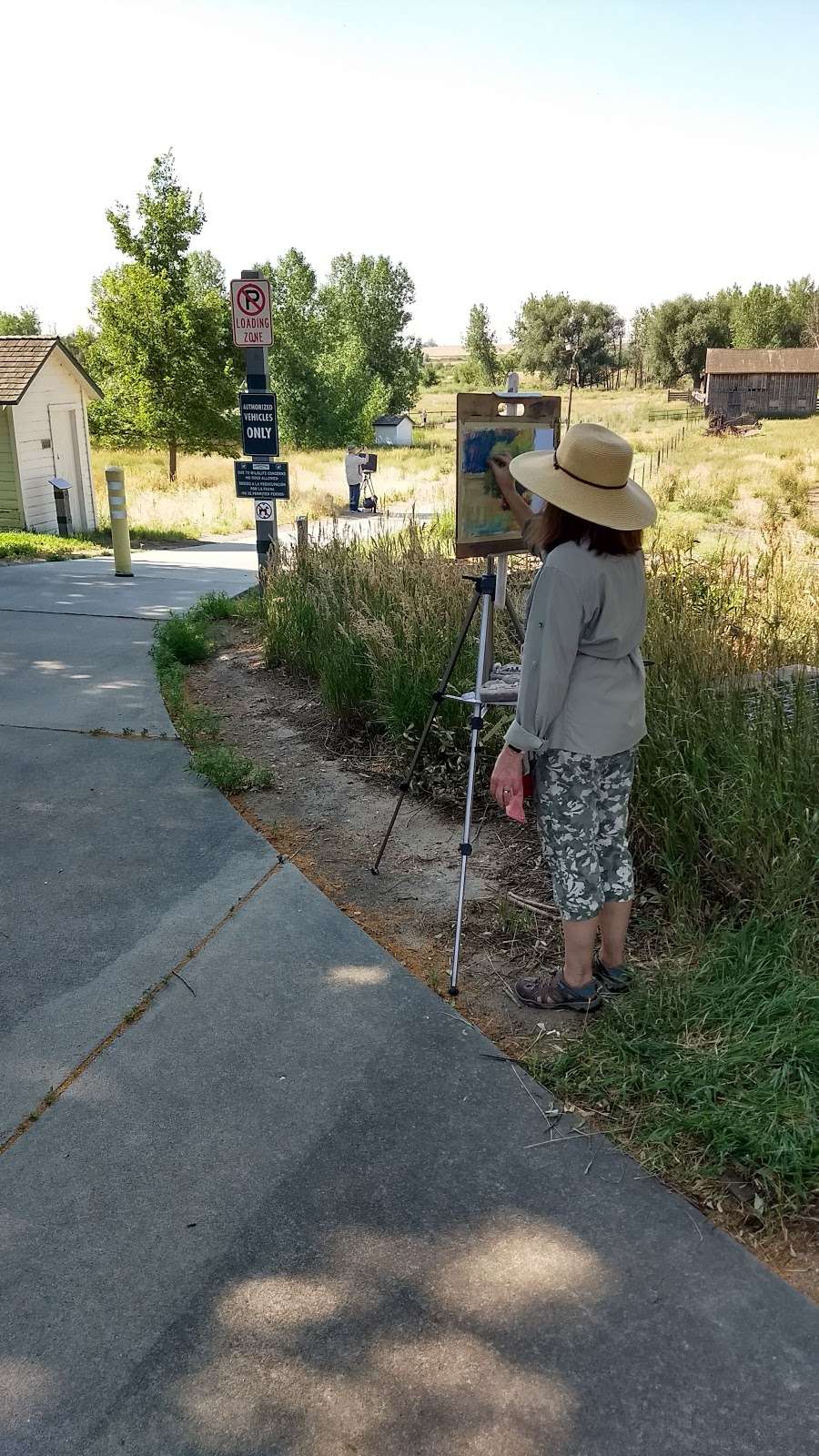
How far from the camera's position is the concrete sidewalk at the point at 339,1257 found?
216cm

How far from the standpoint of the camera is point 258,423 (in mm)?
10008

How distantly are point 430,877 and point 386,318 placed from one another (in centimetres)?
6916

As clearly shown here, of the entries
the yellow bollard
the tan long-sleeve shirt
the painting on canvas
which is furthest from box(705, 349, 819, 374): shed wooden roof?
the tan long-sleeve shirt

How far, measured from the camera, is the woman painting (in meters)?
3.21

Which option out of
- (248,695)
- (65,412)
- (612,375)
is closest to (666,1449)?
(248,695)

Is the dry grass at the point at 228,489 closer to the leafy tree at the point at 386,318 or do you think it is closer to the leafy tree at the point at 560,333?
the leafy tree at the point at 386,318

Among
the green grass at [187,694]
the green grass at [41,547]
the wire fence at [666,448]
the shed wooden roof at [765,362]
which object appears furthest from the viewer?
the shed wooden roof at [765,362]

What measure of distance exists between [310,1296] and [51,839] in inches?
125

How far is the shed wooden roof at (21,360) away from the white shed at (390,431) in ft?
114

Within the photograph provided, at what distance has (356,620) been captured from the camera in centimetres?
693

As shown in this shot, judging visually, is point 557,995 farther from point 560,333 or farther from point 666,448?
point 560,333

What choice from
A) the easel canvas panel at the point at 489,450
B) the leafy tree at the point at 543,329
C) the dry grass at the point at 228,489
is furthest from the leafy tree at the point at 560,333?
the easel canvas panel at the point at 489,450

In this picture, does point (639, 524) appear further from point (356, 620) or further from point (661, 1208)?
point (356, 620)

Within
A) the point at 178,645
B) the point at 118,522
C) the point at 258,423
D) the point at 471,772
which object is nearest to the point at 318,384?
the point at 118,522
